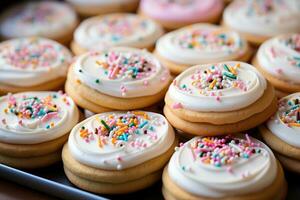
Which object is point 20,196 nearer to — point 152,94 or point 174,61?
point 152,94

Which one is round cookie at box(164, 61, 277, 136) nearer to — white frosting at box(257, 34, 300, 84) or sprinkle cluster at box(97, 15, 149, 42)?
white frosting at box(257, 34, 300, 84)

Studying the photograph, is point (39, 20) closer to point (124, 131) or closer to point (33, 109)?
point (33, 109)

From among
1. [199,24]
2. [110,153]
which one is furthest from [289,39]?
[110,153]

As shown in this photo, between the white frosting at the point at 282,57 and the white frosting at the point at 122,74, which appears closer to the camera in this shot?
the white frosting at the point at 122,74

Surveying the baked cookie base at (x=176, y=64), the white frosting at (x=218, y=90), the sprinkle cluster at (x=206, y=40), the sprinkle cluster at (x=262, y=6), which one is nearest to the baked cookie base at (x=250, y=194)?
the white frosting at (x=218, y=90)

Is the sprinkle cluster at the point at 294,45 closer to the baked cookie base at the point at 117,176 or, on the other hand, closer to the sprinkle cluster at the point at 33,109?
the baked cookie base at the point at 117,176

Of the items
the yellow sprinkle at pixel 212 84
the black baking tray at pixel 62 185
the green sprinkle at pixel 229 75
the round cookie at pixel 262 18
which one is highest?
the green sprinkle at pixel 229 75

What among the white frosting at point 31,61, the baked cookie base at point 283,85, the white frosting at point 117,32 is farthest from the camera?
the white frosting at point 117,32
